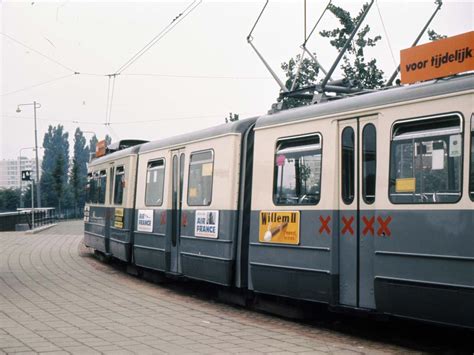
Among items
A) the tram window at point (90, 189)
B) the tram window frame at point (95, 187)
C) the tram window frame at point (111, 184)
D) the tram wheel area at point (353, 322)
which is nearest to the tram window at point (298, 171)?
the tram wheel area at point (353, 322)

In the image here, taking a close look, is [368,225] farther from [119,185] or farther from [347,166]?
[119,185]

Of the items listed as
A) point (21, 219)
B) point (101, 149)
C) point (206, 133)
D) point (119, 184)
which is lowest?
point (21, 219)

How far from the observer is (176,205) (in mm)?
13102

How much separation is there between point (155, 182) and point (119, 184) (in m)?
2.99

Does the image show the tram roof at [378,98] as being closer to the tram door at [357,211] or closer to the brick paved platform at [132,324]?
the tram door at [357,211]

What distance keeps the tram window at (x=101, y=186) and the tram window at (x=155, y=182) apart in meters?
4.22

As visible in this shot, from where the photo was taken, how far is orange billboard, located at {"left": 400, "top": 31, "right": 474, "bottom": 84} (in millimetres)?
7406

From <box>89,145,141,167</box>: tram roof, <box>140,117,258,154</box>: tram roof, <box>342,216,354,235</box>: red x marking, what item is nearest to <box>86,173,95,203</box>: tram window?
<box>89,145,141,167</box>: tram roof

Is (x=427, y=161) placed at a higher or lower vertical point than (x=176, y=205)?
higher

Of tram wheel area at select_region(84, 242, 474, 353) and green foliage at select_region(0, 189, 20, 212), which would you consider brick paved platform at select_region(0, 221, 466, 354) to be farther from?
green foliage at select_region(0, 189, 20, 212)

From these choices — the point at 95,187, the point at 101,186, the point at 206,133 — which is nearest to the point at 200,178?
the point at 206,133

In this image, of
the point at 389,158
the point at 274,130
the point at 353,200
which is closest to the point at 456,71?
the point at 389,158

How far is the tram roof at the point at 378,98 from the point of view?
288 inches

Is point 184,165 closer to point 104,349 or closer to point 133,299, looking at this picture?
point 133,299
